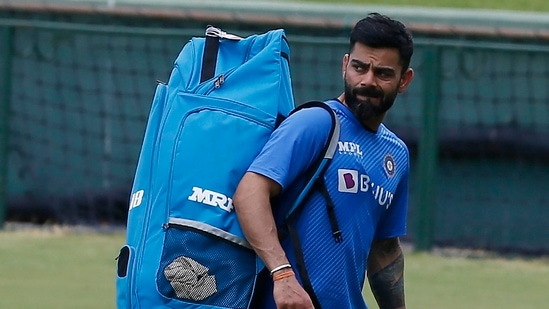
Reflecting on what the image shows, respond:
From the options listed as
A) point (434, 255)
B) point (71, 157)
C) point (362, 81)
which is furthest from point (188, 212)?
point (71, 157)

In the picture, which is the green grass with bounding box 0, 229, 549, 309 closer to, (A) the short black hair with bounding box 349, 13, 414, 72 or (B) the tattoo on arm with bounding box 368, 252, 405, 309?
(B) the tattoo on arm with bounding box 368, 252, 405, 309

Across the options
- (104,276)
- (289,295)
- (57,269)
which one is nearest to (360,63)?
(289,295)

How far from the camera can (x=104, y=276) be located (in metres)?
8.63

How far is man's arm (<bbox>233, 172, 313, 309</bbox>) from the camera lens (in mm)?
3729

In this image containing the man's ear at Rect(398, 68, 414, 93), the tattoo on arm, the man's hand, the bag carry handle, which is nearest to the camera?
the man's hand

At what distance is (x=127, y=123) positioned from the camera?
11.0m

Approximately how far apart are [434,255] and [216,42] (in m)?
6.60

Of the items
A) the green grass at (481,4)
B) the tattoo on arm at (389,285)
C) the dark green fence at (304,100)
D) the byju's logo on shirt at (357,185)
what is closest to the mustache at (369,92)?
the byju's logo on shirt at (357,185)

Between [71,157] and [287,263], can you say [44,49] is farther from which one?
[287,263]

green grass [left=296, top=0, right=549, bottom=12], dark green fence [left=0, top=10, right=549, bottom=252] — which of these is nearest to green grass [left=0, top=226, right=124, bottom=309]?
dark green fence [left=0, top=10, right=549, bottom=252]

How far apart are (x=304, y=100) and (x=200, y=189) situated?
277 inches

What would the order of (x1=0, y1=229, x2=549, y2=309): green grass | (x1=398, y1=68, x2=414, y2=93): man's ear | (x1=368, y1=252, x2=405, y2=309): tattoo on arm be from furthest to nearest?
(x1=0, y1=229, x2=549, y2=309): green grass < (x1=368, y1=252, x2=405, y2=309): tattoo on arm < (x1=398, y1=68, x2=414, y2=93): man's ear

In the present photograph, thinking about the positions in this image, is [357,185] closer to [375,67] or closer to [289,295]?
[375,67]

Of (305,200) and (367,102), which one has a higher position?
(367,102)
